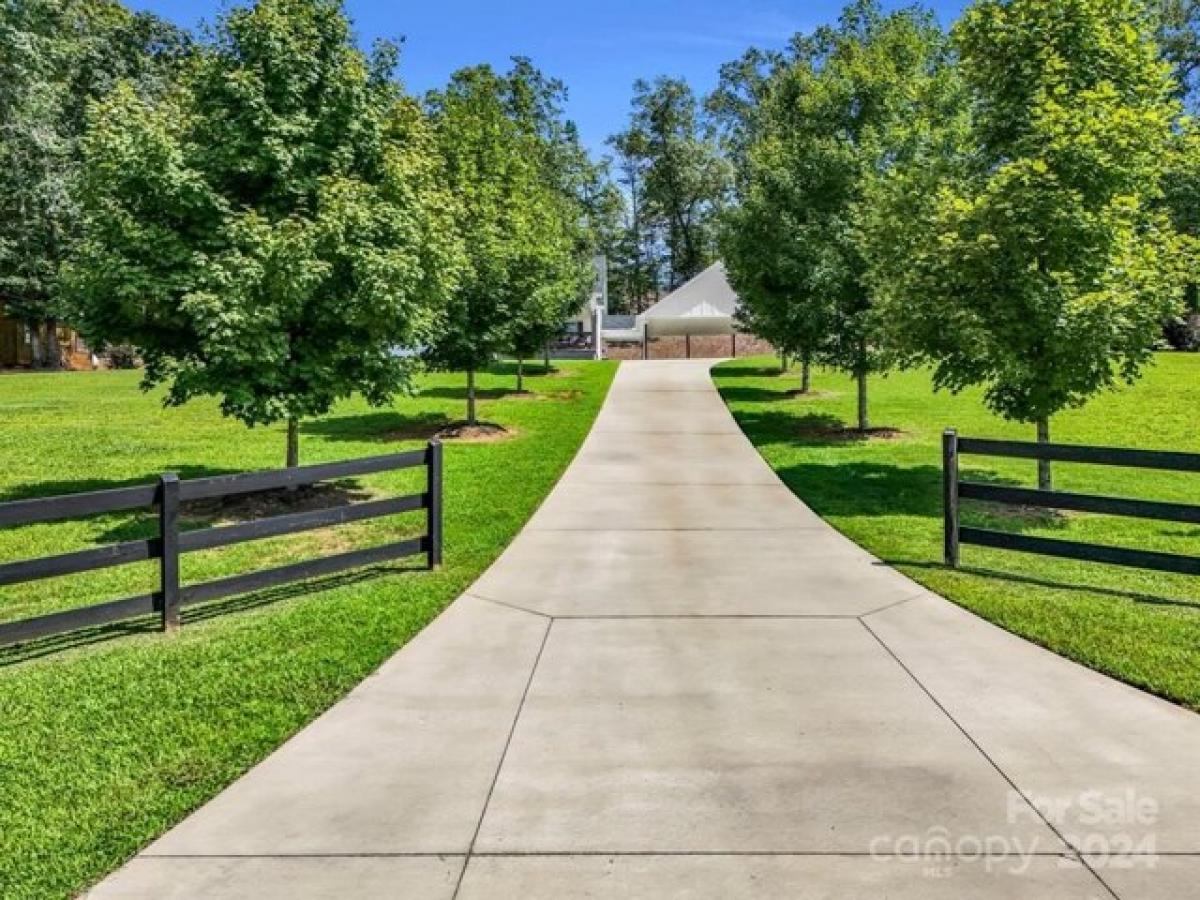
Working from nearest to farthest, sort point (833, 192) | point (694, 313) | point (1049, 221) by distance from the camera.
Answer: point (1049, 221) → point (833, 192) → point (694, 313)

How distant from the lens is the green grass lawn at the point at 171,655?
14.4 feet

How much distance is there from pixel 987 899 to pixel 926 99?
16.7m

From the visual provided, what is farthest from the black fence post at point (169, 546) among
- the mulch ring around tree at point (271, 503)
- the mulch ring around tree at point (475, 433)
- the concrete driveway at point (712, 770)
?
the mulch ring around tree at point (475, 433)

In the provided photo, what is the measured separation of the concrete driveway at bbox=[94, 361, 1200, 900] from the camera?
3.84 metres

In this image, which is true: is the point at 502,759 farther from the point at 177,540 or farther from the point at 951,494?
the point at 951,494

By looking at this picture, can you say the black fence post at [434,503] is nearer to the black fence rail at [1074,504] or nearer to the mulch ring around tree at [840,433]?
the black fence rail at [1074,504]

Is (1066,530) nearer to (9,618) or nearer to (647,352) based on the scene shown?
(9,618)

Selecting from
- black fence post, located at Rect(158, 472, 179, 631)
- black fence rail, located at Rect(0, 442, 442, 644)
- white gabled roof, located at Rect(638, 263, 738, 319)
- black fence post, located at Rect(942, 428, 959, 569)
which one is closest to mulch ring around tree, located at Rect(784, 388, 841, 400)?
black fence post, located at Rect(942, 428, 959, 569)

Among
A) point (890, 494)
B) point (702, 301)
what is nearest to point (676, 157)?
point (702, 301)

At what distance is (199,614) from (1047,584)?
8.07 m

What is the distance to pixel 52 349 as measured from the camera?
43062mm

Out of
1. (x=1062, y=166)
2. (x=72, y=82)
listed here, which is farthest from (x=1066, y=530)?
(x=72, y=82)

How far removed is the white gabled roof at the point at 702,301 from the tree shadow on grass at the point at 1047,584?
44.9 metres

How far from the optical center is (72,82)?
1784 inches
